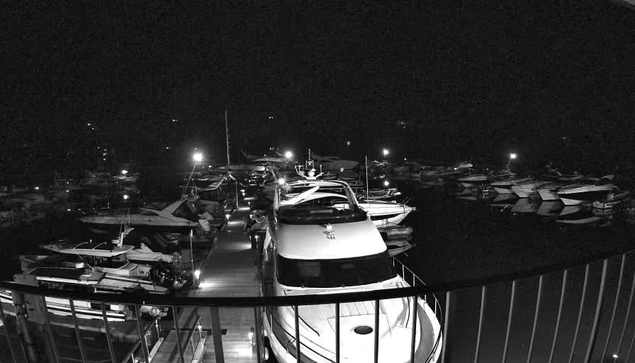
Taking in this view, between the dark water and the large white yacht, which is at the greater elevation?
the large white yacht

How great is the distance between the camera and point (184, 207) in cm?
2502

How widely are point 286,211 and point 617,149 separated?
278 ft

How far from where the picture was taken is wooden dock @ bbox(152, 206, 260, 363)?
291 inches

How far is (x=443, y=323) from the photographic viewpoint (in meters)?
4.20

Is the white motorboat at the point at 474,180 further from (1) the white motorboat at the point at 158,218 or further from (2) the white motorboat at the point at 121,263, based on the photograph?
→ (2) the white motorboat at the point at 121,263

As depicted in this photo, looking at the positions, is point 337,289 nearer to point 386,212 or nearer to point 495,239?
point 386,212

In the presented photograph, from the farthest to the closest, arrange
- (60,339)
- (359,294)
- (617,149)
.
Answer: (617,149), (60,339), (359,294)

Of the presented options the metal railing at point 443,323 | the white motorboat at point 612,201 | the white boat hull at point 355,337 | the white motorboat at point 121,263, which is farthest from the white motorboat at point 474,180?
the white boat hull at point 355,337

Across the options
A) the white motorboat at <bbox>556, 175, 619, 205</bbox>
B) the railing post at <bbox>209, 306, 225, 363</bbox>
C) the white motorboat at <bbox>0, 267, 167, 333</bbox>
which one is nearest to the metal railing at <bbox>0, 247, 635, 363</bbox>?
the railing post at <bbox>209, 306, 225, 363</bbox>

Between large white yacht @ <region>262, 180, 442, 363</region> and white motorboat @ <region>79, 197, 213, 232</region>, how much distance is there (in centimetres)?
1574

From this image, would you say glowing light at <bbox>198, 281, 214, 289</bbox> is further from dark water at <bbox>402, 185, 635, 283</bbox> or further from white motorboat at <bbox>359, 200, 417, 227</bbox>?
white motorboat at <bbox>359, 200, 417, 227</bbox>

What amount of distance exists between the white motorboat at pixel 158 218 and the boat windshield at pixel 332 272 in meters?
16.1

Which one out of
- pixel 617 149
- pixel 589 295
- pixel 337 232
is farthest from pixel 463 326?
pixel 617 149

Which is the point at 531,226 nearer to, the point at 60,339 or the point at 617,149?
the point at 60,339
